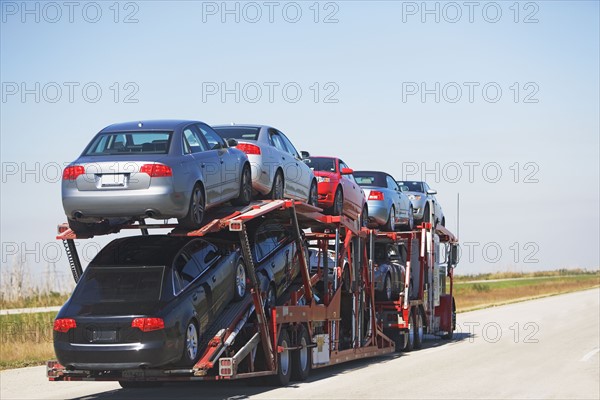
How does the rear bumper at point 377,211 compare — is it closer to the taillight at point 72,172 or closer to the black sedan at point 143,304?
the black sedan at point 143,304

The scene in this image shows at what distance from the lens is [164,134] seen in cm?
1302

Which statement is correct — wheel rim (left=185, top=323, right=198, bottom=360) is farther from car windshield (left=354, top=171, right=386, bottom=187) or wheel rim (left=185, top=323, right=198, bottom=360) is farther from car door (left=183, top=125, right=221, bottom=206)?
car windshield (left=354, top=171, right=386, bottom=187)

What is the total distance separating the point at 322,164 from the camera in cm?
1994

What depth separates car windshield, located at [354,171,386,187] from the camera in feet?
76.7

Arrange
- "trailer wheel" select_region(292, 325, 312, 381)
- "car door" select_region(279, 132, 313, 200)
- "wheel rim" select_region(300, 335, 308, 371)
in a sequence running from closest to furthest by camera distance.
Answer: "trailer wheel" select_region(292, 325, 312, 381) → "wheel rim" select_region(300, 335, 308, 371) → "car door" select_region(279, 132, 313, 200)

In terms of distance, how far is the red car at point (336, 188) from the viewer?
19219 millimetres

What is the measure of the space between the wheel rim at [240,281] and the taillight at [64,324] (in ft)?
8.53

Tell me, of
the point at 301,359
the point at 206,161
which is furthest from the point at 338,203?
the point at 206,161

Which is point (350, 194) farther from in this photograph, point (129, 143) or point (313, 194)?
point (129, 143)

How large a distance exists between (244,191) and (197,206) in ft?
5.68

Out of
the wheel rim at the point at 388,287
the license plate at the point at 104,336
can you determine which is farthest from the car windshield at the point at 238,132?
the wheel rim at the point at 388,287

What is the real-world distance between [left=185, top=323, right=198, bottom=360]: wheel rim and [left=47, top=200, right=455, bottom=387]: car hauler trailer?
0.16m

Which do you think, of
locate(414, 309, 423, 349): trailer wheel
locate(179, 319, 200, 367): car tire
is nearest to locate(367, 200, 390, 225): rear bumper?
locate(414, 309, 423, 349): trailer wheel

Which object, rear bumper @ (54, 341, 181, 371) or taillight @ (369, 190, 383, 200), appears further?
taillight @ (369, 190, 383, 200)
